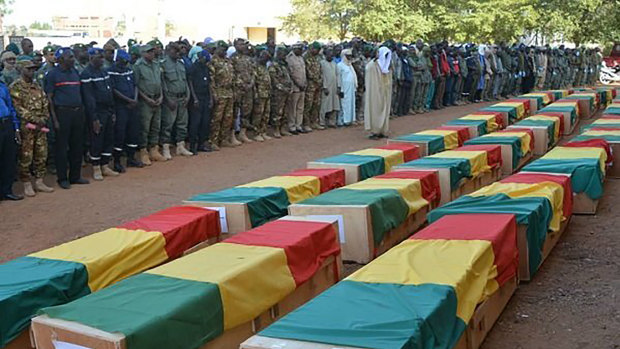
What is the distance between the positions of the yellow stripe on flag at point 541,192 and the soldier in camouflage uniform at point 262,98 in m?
7.00

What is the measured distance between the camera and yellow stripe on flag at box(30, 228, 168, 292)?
4.67 m

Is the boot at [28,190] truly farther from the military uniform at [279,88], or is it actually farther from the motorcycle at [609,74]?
the motorcycle at [609,74]

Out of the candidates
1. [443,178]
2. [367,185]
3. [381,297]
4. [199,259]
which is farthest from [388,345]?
[443,178]

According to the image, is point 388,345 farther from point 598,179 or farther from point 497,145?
point 497,145

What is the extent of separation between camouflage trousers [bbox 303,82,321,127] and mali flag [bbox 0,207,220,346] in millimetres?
8735

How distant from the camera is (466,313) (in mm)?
3854

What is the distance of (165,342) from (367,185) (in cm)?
354

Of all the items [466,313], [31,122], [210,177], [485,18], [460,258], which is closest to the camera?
[466,313]

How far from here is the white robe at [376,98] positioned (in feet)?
44.0

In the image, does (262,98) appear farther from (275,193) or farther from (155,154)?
(275,193)

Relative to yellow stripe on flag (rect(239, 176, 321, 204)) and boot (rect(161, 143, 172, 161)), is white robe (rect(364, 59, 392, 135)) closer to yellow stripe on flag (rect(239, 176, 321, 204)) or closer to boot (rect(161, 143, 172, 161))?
boot (rect(161, 143, 172, 161))

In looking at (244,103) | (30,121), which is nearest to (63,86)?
(30,121)

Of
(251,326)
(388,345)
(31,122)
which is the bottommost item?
(251,326)

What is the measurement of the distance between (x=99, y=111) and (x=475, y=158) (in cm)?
499
